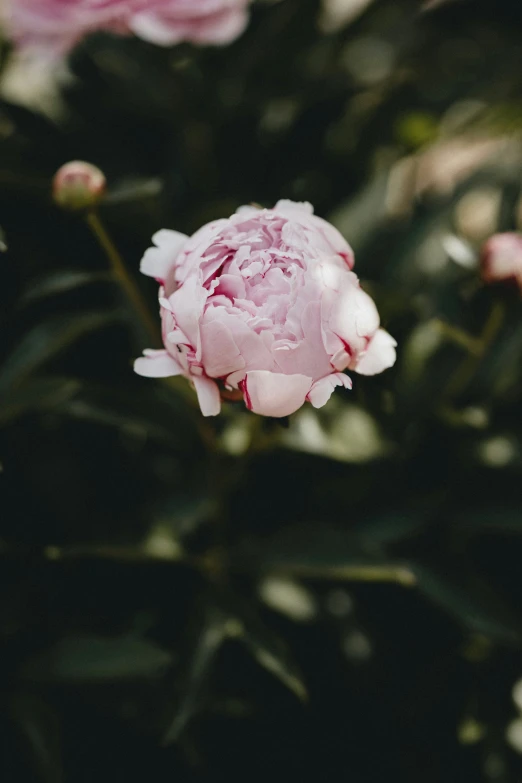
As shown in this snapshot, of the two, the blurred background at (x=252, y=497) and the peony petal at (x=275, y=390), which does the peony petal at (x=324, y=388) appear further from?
the blurred background at (x=252, y=497)

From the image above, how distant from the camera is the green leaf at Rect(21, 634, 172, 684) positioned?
583mm

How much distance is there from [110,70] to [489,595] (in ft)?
2.23

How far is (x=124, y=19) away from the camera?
0.70 meters

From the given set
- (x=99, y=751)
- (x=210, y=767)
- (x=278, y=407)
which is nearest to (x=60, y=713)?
(x=99, y=751)

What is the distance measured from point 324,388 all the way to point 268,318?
5 centimetres

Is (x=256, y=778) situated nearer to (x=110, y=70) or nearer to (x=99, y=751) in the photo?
(x=99, y=751)

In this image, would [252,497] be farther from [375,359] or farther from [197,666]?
[375,359]

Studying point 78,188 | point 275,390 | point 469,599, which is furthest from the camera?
point 469,599

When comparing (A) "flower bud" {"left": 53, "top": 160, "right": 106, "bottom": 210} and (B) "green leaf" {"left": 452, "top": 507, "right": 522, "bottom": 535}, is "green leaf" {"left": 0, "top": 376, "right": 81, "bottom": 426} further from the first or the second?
(B) "green leaf" {"left": 452, "top": 507, "right": 522, "bottom": 535}

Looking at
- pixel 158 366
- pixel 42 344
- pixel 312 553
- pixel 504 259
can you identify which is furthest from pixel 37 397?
pixel 504 259

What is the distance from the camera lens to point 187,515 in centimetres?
65

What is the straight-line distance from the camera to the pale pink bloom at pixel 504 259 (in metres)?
0.57

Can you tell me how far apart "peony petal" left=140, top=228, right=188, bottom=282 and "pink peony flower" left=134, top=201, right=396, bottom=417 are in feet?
0.04

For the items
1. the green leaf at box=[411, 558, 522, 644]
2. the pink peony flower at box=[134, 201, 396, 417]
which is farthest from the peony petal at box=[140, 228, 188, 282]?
the green leaf at box=[411, 558, 522, 644]
